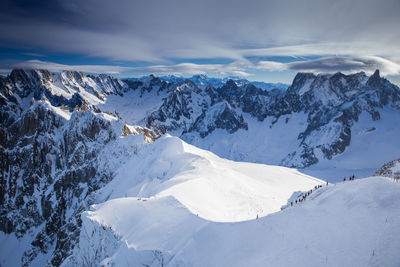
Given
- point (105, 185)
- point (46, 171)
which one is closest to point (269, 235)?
point (105, 185)

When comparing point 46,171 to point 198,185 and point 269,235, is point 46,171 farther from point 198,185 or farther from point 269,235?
point 269,235

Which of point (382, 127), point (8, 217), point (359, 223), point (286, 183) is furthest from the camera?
point (382, 127)

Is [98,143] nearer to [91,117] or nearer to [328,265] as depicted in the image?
[91,117]

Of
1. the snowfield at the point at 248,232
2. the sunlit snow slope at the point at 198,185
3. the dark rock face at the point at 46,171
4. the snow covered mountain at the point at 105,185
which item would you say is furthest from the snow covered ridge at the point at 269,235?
the dark rock face at the point at 46,171

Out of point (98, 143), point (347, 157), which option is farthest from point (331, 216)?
point (347, 157)

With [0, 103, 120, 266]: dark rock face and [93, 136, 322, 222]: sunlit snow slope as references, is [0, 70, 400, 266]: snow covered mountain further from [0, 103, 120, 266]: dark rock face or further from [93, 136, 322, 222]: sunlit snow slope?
[0, 103, 120, 266]: dark rock face
